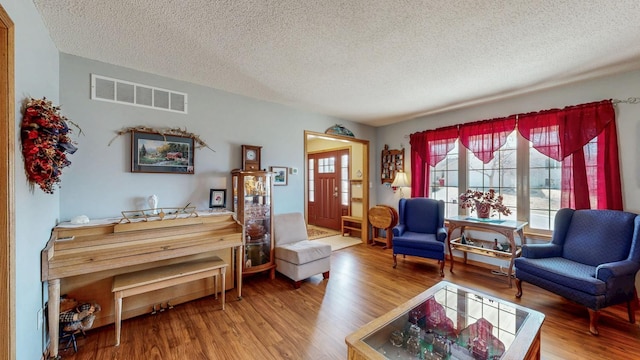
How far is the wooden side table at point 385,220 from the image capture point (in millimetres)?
4508

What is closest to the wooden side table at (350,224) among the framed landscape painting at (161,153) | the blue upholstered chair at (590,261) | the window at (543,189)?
the window at (543,189)

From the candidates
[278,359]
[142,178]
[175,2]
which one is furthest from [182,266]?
[175,2]

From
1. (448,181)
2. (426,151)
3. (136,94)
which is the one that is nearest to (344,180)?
(426,151)

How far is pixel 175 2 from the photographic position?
5.25 feet

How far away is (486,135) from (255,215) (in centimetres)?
350

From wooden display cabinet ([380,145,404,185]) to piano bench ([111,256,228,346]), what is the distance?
3511 mm

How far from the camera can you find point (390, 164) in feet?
16.0

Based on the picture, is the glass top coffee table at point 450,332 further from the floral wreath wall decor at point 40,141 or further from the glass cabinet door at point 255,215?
the floral wreath wall decor at point 40,141

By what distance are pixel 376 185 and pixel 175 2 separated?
437 cm

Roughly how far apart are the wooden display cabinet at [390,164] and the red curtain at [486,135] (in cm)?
115

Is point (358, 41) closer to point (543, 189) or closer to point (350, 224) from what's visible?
point (543, 189)

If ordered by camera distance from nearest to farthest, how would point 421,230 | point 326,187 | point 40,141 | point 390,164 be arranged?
point 40,141 < point 421,230 < point 390,164 < point 326,187

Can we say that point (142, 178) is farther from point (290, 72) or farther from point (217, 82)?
point (290, 72)

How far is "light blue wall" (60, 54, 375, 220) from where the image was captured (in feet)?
7.51
